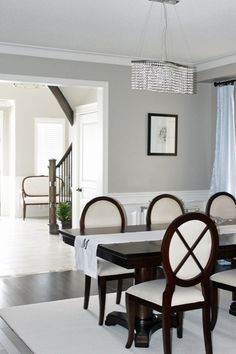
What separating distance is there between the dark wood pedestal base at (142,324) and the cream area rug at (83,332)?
1.8 inches

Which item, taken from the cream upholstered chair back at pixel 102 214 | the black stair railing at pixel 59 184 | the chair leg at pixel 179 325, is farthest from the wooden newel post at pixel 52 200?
the chair leg at pixel 179 325

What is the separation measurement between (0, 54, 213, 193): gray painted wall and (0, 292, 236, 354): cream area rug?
228cm

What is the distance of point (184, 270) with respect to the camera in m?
3.35

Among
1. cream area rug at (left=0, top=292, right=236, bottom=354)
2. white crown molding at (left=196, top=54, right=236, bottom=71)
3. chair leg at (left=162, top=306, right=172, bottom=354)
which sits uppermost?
white crown molding at (left=196, top=54, right=236, bottom=71)

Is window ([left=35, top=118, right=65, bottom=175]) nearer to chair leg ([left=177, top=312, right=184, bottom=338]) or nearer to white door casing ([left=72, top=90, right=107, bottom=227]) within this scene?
white door casing ([left=72, top=90, right=107, bottom=227])

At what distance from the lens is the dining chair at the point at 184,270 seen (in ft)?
10.8

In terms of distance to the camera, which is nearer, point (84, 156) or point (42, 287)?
point (42, 287)

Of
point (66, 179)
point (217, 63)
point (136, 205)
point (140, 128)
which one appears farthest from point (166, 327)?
point (66, 179)

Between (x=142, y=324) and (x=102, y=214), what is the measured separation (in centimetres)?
122

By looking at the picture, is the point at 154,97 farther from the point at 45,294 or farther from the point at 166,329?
the point at 166,329

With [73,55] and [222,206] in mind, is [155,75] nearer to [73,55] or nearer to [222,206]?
[222,206]

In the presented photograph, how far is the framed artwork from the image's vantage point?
6.74m

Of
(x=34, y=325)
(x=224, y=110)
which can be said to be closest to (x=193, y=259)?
(x=34, y=325)

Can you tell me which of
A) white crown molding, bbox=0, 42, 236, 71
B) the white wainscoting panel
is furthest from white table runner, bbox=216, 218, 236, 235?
white crown molding, bbox=0, 42, 236, 71
